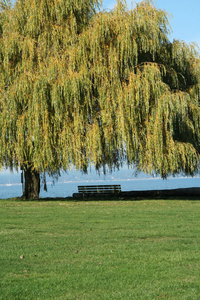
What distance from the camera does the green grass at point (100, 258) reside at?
4867 millimetres

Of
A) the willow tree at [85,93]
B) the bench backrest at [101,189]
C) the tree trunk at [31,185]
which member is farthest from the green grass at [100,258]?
the bench backrest at [101,189]

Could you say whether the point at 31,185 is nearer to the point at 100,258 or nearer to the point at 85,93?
the point at 85,93

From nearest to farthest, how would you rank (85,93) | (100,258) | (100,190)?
(100,258) < (85,93) < (100,190)

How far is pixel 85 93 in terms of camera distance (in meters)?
15.4

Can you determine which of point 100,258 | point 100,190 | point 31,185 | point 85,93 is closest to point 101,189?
point 100,190

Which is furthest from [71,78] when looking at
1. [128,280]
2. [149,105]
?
[128,280]

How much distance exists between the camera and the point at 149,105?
15.4 meters

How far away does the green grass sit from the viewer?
4.87m

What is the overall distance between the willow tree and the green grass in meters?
4.95

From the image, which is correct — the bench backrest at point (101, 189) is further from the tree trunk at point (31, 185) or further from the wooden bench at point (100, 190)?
the tree trunk at point (31, 185)

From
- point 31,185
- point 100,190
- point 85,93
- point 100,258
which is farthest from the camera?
point 100,190

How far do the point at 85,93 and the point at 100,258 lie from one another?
10.1 meters

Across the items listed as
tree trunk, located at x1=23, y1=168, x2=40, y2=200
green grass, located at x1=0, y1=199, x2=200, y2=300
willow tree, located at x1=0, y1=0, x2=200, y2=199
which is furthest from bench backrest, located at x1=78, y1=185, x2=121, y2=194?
green grass, located at x1=0, y1=199, x2=200, y2=300

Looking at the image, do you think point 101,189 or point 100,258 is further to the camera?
point 101,189
